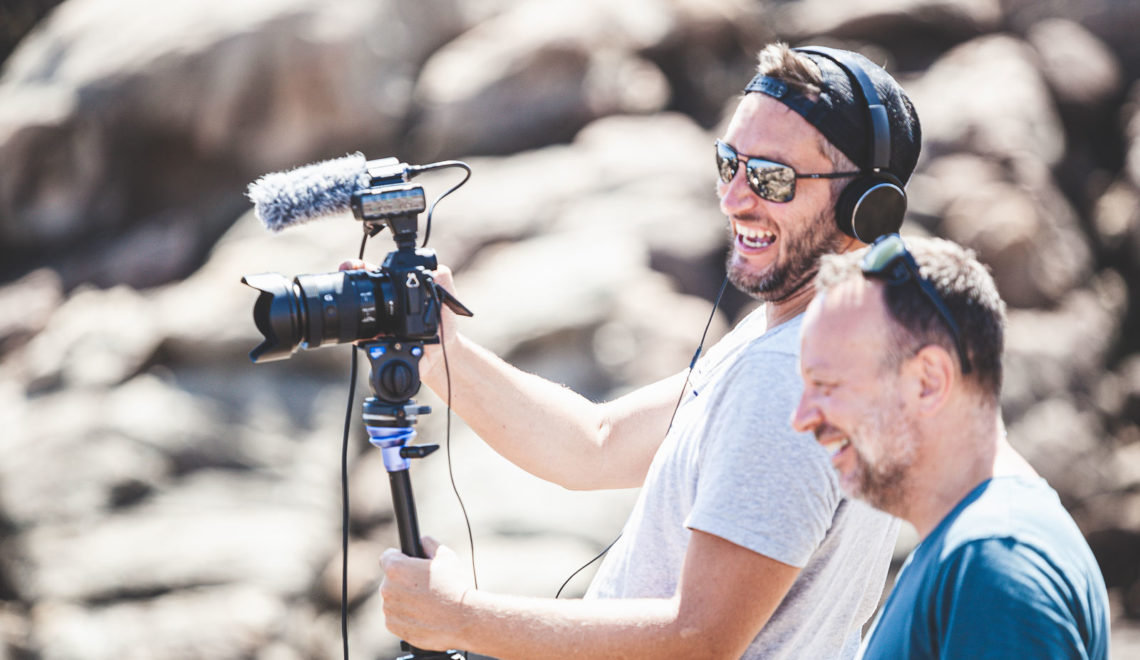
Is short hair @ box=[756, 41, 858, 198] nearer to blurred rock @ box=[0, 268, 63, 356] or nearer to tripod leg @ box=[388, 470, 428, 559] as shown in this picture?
tripod leg @ box=[388, 470, 428, 559]

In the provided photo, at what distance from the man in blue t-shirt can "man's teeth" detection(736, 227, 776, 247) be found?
718 millimetres

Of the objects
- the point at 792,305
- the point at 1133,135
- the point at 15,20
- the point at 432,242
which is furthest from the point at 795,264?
the point at 15,20

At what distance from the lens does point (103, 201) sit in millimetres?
9781

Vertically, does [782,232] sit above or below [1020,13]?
above

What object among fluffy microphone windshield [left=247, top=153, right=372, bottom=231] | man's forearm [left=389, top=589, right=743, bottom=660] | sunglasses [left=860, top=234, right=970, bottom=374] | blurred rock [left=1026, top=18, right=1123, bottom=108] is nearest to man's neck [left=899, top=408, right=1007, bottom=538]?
sunglasses [left=860, top=234, right=970, bottom=374]

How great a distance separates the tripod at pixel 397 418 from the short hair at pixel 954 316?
3.62ft

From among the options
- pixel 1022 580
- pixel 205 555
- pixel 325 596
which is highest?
pixel 1022 580

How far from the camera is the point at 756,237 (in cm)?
259

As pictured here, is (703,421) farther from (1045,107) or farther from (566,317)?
(1045,107)

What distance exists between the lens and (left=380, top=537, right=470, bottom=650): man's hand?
2.27 m

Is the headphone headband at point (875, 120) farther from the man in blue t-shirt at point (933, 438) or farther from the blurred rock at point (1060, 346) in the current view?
the blurred rock at point (1060, 346)

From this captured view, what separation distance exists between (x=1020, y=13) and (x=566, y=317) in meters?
6.58

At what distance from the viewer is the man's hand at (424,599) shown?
227 centimetres

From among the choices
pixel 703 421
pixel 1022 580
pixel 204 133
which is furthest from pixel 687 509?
pixel 204 133
